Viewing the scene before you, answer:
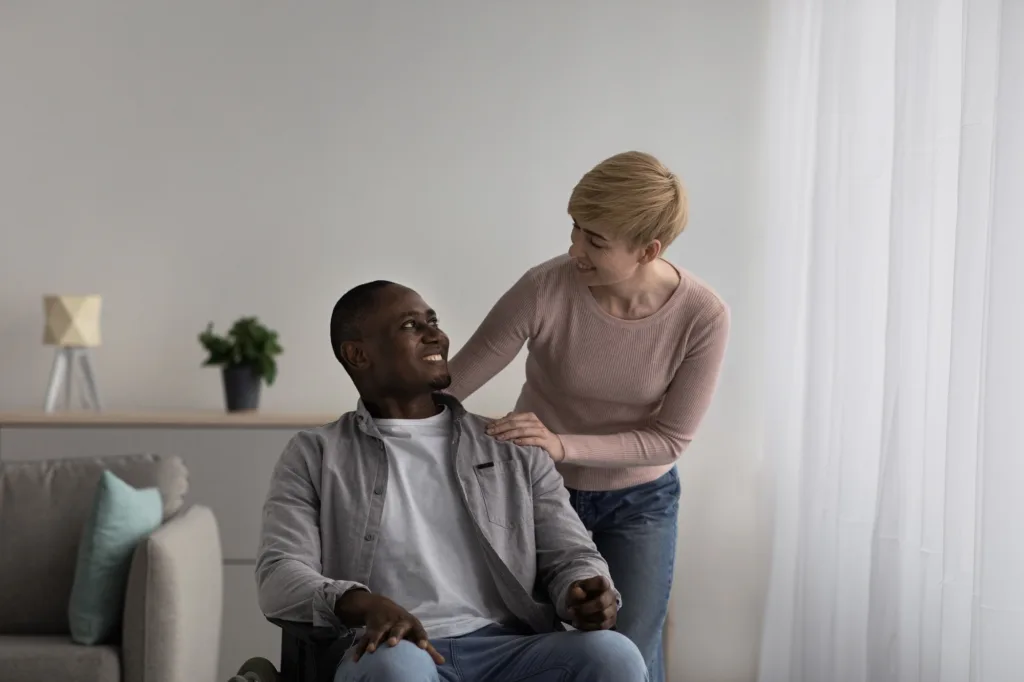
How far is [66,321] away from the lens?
4.18 metres

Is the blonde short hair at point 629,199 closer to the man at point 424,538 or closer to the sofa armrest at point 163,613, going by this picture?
the man at point 424,538

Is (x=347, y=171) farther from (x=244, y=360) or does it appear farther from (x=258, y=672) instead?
(x=258, y=672)

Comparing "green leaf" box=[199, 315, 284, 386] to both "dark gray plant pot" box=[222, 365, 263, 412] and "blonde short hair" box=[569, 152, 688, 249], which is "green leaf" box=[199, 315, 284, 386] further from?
"blonde short hair" box=[569, 152, 688, 249]

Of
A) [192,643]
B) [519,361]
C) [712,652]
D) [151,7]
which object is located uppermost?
[151,7]

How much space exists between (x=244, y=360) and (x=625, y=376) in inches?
80.9

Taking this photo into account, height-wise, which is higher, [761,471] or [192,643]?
[761,471]

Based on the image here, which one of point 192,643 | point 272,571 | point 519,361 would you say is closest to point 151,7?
point 519,361

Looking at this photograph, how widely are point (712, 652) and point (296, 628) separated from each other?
2.85 m

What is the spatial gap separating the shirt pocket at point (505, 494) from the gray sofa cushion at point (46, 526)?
5.27ft

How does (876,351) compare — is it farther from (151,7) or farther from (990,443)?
(151,7)

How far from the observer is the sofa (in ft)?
9.95

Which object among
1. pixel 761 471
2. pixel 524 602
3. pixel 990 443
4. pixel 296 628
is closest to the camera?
pixel 296 628

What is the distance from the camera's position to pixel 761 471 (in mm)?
4324

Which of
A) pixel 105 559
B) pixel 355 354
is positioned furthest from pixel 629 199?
pixel 105 559
